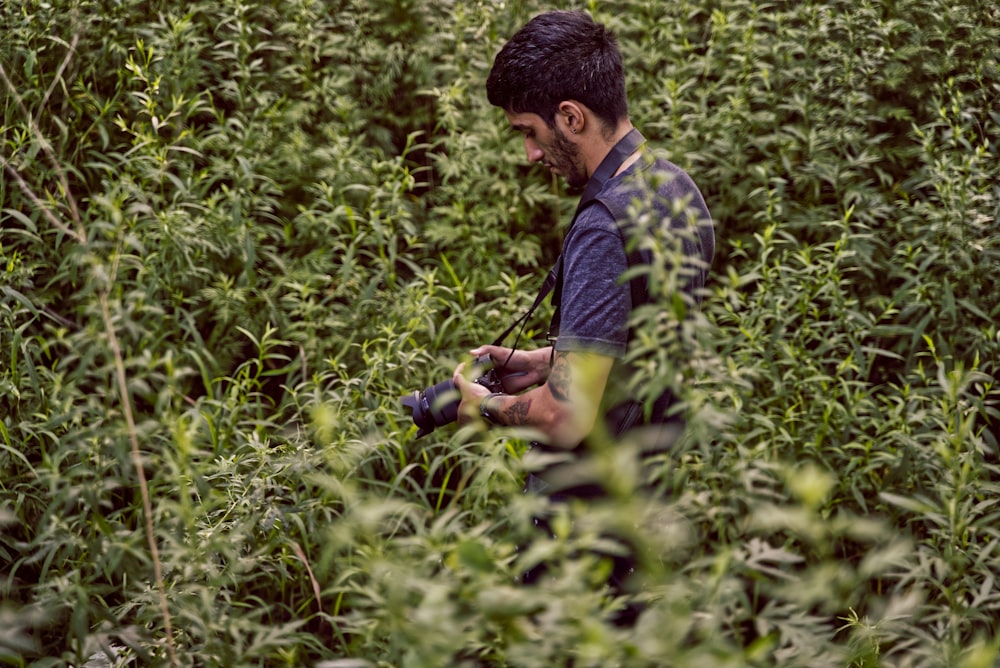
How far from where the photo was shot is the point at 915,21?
544 cm

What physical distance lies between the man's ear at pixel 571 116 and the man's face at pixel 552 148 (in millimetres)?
33

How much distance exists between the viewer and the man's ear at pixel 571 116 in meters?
2.57

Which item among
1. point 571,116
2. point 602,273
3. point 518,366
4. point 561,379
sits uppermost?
point 571,116

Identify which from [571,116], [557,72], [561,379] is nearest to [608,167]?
[571,116]

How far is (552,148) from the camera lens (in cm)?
266

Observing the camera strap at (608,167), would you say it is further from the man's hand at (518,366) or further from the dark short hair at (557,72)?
the man's hand at (518,366)

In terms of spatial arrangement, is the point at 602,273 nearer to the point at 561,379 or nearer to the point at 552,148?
the point at 561,379

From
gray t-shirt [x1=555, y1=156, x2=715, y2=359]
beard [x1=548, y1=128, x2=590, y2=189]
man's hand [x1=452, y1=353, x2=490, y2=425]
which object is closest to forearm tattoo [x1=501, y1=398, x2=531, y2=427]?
man's hand [x1=452, y1=353, x2=490, y2=425]

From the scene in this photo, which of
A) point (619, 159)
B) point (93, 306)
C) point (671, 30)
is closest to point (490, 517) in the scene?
point (619, 159)

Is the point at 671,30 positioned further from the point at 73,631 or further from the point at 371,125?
the point at 73,631

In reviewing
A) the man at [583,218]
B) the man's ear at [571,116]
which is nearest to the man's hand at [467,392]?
the man at [583,218]

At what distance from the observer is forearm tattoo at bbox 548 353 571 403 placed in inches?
89.1

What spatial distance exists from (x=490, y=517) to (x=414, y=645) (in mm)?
2177

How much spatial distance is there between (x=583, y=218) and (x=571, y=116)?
39 cm
